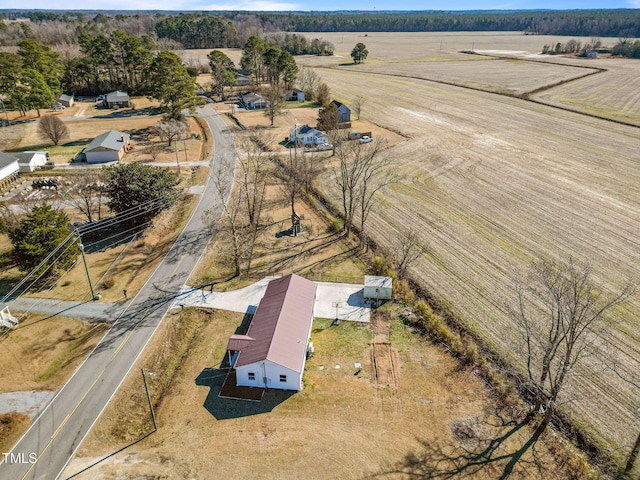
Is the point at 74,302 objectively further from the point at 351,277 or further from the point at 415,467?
the point at 415,467

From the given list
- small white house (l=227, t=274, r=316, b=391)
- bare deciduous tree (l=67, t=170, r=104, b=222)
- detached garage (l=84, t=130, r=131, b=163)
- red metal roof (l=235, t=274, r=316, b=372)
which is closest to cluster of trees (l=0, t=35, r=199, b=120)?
detached garage (l=84, t=130, r=131, b=163)

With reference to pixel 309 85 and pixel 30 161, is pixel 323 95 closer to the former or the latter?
pixel 309 85

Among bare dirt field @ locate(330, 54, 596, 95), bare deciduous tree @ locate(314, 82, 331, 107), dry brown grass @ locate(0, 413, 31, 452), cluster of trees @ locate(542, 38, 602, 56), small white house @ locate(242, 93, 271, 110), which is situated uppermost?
cluster of trees @ locate(542, 38, 602, 56)

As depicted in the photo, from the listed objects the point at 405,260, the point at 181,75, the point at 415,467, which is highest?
the point at 181,75

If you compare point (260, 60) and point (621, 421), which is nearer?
point (621, 421)

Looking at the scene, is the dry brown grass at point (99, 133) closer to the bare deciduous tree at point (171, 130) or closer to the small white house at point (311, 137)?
the bare deciduous tree at point (171, 130)

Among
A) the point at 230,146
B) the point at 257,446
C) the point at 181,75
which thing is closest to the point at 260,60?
the point at 181,75

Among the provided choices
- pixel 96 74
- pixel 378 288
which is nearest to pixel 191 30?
pixel 96 74

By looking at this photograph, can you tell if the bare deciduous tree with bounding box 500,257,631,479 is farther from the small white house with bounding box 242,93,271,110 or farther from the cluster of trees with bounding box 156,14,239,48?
the cluster of trees with bounding box 156,14,239,48
